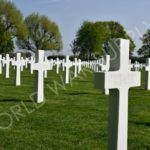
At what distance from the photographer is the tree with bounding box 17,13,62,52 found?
2645 inches

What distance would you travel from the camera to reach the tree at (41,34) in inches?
2645

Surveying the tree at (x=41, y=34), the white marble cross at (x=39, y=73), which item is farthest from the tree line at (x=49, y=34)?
the white marble cross at (x=39, y=73)

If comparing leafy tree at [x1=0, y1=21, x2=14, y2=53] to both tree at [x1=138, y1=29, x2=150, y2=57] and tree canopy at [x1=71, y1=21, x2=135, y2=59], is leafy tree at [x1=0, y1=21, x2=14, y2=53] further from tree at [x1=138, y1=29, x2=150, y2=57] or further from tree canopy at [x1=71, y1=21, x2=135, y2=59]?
tree at [x1=138, y1=29, x2=150, y2=57]

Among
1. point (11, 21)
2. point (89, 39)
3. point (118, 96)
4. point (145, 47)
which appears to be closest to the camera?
point (118, 96)

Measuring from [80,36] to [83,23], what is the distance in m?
6.76

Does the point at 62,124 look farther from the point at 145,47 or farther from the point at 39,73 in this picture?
the point at 145,47

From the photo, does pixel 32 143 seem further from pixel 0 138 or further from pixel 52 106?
pixel 52 106

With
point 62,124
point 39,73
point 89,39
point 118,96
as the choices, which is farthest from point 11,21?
point 118,96

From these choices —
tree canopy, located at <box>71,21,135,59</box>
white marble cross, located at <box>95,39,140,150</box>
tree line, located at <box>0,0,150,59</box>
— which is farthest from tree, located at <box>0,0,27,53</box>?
white marble cross, located at <box>95,39,140,150</box>

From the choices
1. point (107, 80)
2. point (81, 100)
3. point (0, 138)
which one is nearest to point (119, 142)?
point (107, 80)

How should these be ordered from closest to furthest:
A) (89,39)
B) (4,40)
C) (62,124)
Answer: (62,124), (89,39), (4,40)

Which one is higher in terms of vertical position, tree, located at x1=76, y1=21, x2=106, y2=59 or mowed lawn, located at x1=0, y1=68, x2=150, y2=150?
tree, located at x1=76, y1=21, x2=106, y2=59

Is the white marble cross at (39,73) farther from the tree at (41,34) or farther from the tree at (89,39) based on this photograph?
the tree at (41,34)

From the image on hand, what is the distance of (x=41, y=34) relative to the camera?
67.9 metres
